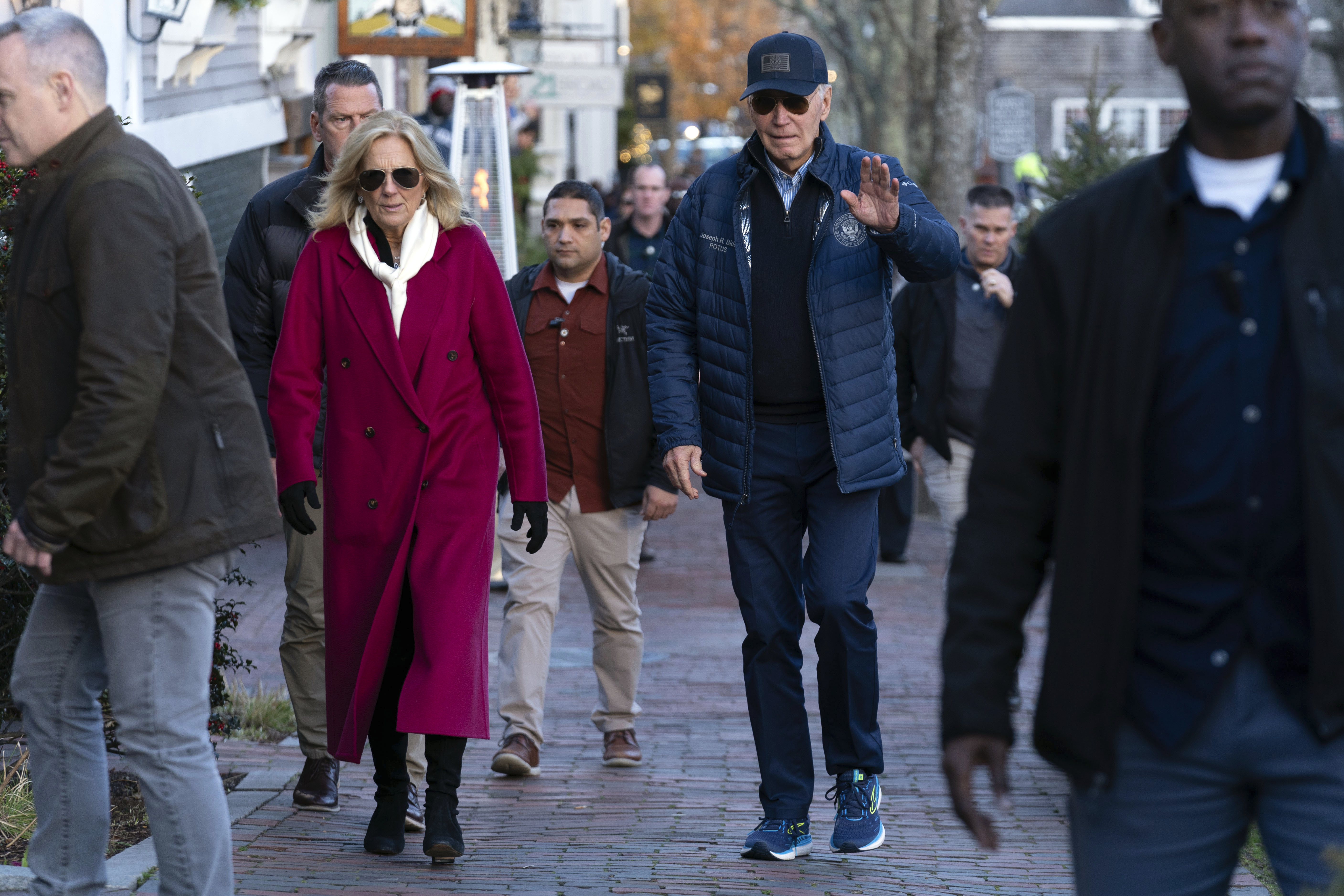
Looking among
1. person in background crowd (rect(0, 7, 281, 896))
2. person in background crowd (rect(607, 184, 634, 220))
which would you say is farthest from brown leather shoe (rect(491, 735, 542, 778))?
person in background crowd (rect(607, 184, 634, 220))

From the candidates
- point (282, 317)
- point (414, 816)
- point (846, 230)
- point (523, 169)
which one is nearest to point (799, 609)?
point (846, 230)

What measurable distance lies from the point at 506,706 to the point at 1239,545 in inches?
168

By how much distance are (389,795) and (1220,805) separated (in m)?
3.12

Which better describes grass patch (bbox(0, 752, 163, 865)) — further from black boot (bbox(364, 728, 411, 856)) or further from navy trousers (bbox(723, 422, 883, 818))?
navy trousers (bbox(723, 422, 883, 818))

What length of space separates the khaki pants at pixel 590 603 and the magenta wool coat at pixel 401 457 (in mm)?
1400

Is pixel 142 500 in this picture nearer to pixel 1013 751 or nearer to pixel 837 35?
pixel 1013 751

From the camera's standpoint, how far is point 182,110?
12.2 metres

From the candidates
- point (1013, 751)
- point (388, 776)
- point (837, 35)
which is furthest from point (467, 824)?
point (837, 35)

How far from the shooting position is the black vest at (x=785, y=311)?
509cm

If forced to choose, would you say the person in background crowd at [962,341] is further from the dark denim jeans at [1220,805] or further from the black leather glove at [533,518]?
the dark denim jeans at [1220,805]

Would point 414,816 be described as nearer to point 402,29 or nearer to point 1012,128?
point 402,29

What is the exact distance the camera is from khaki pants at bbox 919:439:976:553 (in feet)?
25.7

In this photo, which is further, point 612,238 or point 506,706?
point 612,238

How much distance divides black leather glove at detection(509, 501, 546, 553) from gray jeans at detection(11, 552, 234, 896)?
1453 mm
